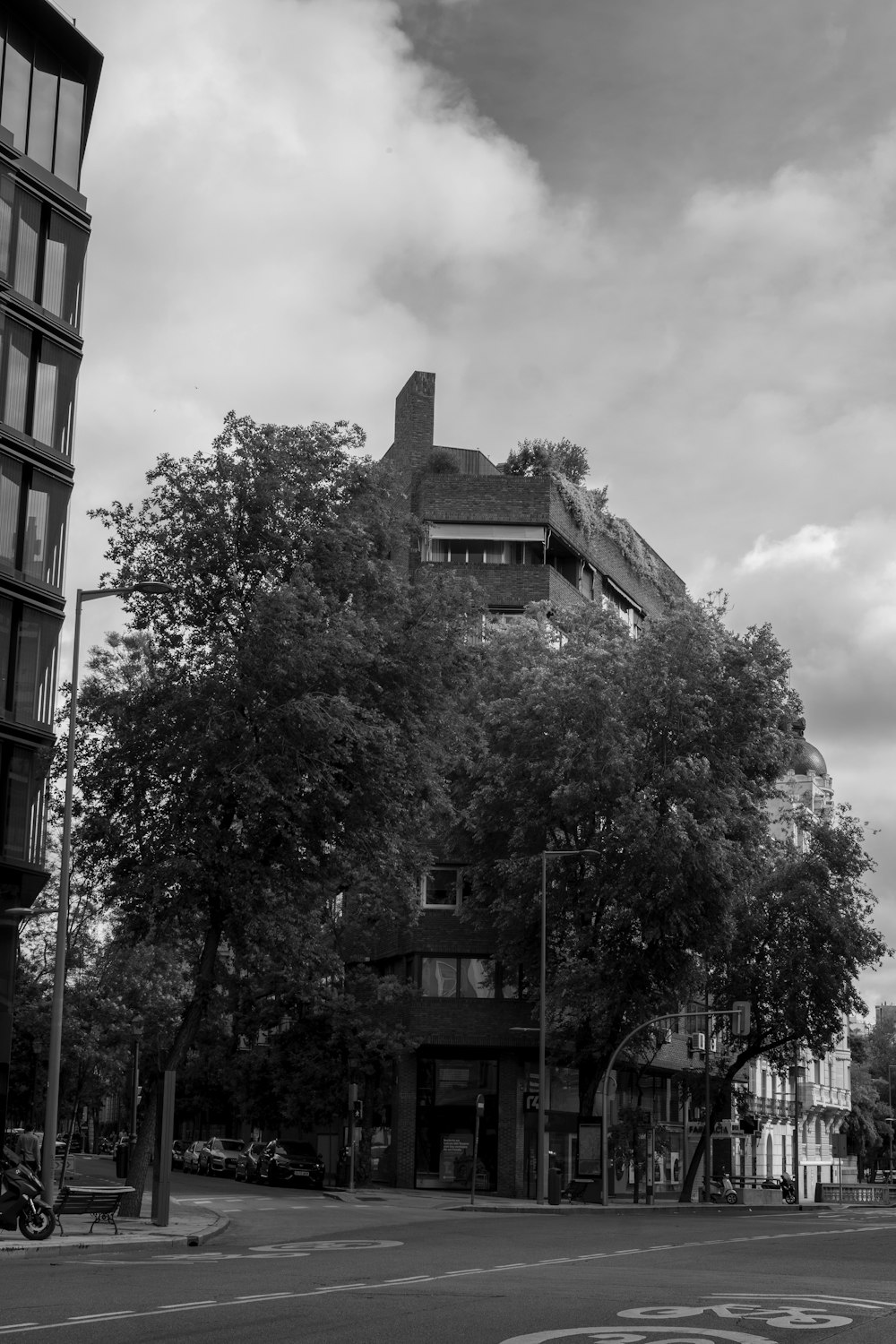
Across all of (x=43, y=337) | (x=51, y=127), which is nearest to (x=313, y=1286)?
(x=43, y=337)

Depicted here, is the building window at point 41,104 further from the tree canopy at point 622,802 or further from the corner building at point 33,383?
the tree canopy at point 622,802

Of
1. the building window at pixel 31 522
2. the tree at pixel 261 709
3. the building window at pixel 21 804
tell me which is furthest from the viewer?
the building window at pixel 31 522

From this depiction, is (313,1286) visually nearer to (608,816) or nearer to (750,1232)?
(750,1232)

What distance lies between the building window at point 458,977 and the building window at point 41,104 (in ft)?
89.1

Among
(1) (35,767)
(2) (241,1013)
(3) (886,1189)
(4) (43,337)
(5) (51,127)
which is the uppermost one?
(5) (51,127)

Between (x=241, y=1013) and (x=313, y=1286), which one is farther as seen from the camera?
(x=241, y=1013)

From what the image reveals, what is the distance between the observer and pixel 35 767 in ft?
112

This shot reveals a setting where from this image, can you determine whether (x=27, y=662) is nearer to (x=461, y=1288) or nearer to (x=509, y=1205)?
(x=509, y=1205)

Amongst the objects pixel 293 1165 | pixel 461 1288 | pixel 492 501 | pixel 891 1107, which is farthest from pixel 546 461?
pixel 891 1107

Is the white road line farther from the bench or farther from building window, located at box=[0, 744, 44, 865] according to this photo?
building window, located at box=[0, 744, 44, 865]

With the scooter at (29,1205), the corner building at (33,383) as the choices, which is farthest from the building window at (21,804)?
the scooter at (29,1205)

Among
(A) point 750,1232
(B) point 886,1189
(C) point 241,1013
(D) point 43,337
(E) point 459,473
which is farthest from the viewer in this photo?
(B) point 886,1189

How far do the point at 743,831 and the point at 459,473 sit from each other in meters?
21.1

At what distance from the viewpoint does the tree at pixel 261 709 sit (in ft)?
99.7
